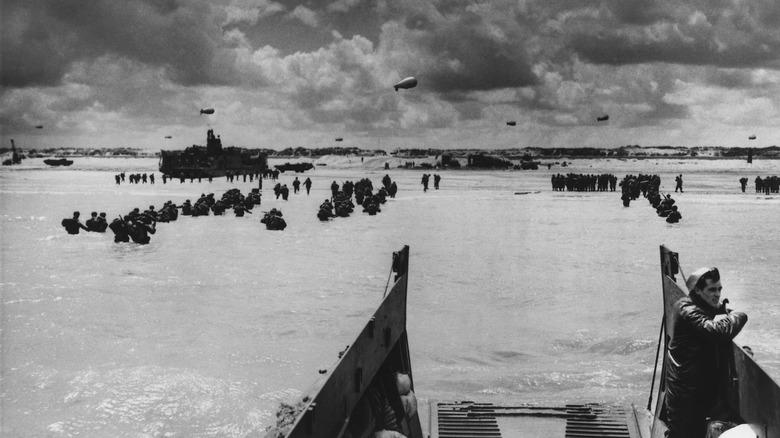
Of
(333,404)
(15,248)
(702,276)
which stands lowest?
(15,248)

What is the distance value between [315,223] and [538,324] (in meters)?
16.9

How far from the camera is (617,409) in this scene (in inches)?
266

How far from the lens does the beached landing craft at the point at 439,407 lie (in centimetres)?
371

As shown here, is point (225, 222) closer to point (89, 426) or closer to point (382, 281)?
point (382, 281)

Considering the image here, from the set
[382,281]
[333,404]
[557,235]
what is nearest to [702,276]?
[333,404]

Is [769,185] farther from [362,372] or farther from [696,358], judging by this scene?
[362,372]

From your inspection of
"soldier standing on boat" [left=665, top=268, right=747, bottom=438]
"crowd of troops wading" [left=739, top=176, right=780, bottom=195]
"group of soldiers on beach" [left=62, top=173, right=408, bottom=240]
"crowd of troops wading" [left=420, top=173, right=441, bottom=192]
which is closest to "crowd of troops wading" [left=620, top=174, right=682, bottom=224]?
"crowd of troops wading" [left=739, top=176, right=780, bottom=195]

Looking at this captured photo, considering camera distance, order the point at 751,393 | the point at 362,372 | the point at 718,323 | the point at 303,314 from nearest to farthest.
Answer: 1. the point at 751,393
2. the point at 718,323
3. the point at 362,372
4. the point at 303,314

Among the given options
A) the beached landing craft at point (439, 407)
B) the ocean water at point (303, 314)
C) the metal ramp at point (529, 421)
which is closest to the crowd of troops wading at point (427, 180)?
the ocean water at point (303, 314)

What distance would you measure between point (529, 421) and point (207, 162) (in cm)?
7144

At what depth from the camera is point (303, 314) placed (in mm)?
11867

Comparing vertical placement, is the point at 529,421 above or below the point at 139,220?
below

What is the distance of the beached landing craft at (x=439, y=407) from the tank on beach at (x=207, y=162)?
66255 millimetres

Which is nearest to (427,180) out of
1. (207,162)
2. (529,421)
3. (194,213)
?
(194,213)
